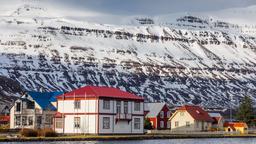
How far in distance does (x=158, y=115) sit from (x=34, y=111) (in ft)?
100

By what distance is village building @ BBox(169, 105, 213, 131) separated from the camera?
123250 mm

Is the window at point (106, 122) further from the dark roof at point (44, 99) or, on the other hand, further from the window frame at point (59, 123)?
the dark roof at point (44, 99)

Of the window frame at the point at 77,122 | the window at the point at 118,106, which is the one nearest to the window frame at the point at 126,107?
the window at the point at 118,106

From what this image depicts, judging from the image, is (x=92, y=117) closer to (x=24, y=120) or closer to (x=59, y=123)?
(x=59, y=123)

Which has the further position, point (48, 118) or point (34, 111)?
point (48, 118)

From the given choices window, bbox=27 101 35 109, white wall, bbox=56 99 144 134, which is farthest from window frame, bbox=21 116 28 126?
white wall, bbox=56 99 144 134

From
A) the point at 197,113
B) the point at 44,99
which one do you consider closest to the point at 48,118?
the point at 44,99

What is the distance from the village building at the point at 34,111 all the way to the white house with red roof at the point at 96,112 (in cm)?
899

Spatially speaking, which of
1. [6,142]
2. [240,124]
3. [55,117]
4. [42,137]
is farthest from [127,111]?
[240,124]

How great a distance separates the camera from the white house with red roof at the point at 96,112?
8981 centimetres

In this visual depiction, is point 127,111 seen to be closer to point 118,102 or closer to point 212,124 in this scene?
point 118,102

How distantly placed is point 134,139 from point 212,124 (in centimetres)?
4975

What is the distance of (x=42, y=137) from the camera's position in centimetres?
7825

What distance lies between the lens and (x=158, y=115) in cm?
12669
